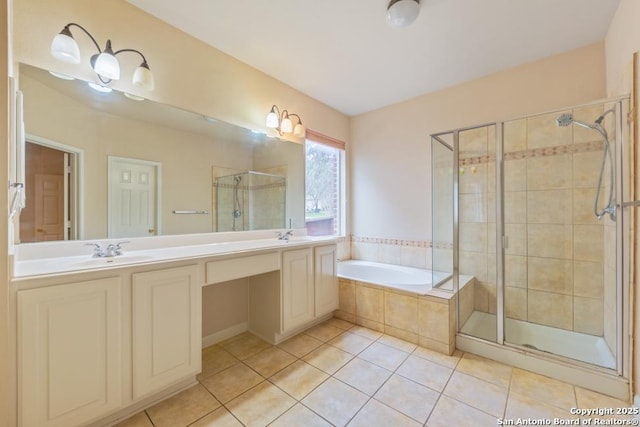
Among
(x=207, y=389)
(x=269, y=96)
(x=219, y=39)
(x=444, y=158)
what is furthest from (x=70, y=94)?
→ (x=444, y=158)

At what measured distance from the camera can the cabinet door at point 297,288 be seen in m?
2.07

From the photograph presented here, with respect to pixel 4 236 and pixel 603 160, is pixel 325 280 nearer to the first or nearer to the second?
pixel 4 236

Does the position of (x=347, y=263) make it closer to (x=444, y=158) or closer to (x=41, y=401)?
(x=444, y=158)

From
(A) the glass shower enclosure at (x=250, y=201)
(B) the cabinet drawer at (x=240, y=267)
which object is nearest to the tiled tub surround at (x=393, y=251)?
(A) the glass shower enclosure at (x=250, y=201)

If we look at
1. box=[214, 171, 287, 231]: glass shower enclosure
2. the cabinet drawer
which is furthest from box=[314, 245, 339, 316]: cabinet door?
box=[214, 171, 287, 231]: glass shower enclosure

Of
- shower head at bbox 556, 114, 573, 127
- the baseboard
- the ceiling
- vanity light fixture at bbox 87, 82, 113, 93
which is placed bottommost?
the baseboard

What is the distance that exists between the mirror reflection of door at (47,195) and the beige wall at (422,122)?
2852 mm

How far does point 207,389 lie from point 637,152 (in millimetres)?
2875

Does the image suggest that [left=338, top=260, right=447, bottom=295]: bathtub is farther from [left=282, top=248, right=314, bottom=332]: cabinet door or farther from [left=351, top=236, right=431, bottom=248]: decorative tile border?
[left=282, top=248, right=314, bottom=332]: cabinet door

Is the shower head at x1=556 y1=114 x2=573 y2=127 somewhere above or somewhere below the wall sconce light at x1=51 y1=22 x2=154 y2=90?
below

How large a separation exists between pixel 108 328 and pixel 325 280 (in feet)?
5.30

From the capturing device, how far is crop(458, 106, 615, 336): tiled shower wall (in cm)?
210

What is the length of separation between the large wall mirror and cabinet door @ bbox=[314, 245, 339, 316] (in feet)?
2.23

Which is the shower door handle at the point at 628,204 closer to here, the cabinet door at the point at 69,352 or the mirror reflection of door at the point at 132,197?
Result: the cabinet door at the point at 69,352
